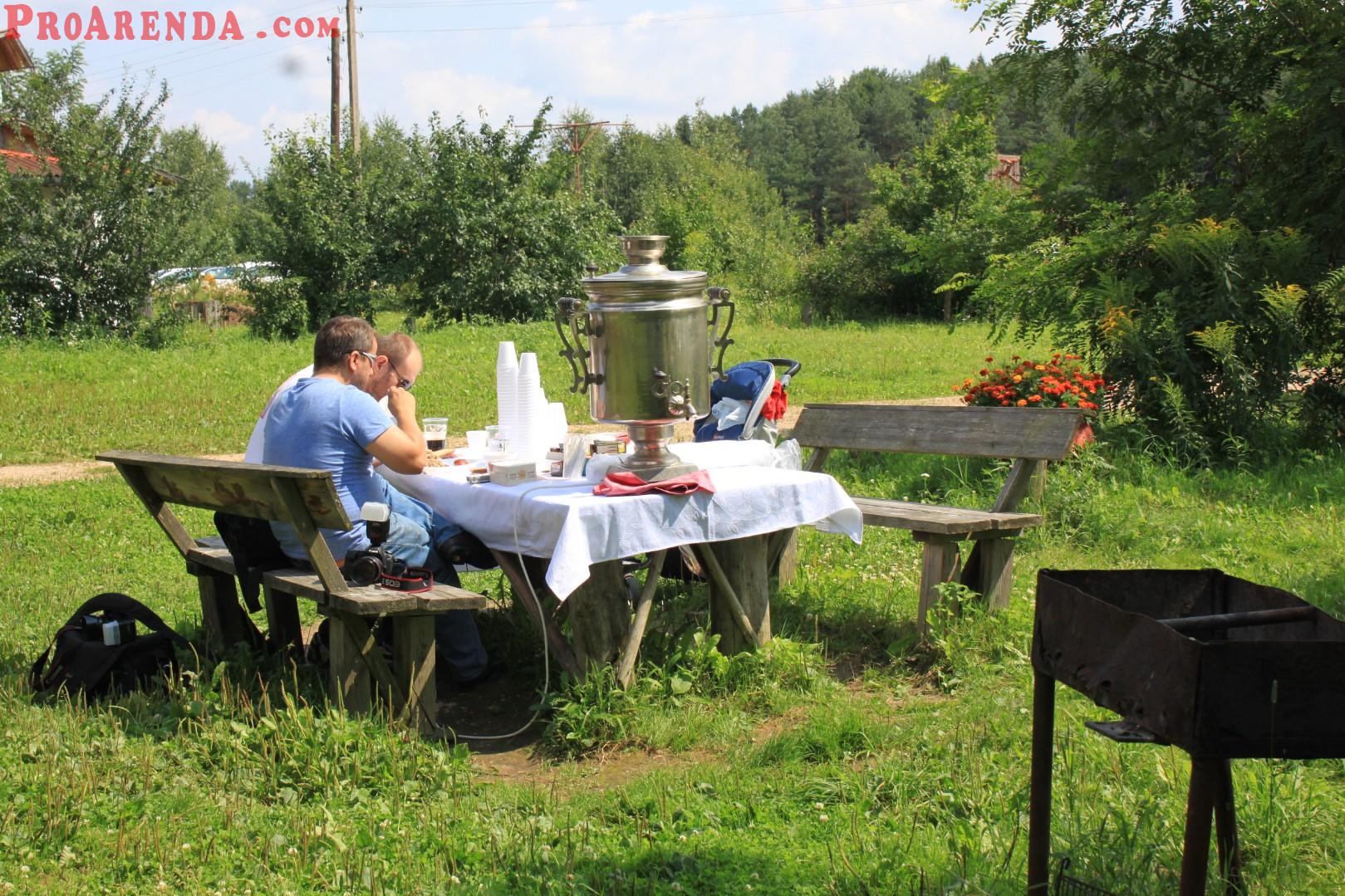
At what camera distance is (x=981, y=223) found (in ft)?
40.6

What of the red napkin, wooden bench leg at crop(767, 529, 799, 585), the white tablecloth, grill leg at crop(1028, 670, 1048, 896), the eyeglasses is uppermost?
the eyeglasses

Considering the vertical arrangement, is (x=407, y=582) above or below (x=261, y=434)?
below

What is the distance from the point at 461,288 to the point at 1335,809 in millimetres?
23357

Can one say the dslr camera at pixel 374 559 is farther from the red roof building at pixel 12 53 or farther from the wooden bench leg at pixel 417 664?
the red roof building at pixel 12 53

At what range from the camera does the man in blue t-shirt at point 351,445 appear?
4902mm

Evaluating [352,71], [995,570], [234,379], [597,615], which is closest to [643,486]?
[597,615]

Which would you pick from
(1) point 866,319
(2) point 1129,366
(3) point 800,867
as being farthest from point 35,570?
(1) point 866,319

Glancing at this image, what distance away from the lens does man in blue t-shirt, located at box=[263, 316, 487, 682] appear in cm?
490

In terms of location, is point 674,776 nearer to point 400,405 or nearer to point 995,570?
point 995,570

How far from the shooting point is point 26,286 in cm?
1961

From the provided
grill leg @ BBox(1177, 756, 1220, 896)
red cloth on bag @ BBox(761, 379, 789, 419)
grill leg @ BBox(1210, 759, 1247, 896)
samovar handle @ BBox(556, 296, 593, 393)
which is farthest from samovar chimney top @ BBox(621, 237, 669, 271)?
grill leg @ BBox(1177, 756, 1220, 896)

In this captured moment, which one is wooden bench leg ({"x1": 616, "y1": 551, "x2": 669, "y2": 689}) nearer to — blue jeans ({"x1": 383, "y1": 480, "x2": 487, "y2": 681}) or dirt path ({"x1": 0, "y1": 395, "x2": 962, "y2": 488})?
blue jeans ({"x1": 383, "y1": 480, "x2": 487, "y2": 681})

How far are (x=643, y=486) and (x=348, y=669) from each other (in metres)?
1.23

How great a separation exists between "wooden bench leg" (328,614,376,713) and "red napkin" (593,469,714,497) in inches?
39.6
